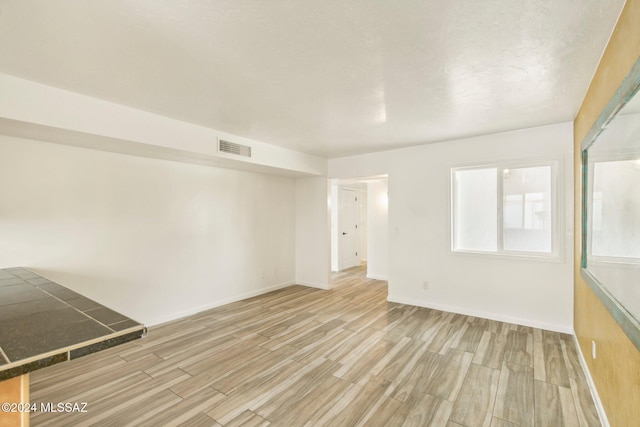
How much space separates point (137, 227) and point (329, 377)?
2951 millimetres

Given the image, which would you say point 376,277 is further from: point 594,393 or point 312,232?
point 594,393

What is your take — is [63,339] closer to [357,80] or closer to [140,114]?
[357,80]

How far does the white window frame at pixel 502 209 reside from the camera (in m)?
3.51

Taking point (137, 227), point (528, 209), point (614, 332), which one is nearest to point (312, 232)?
point (137, 227)

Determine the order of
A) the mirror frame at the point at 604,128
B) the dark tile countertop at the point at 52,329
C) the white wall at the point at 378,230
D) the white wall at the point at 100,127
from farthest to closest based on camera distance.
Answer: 1. the white wall at the point at 378,230
2. the white wall at the point at 100,127
3. the mirror frame at the point at 604,128
4. the dark tile countertop at the point at 52,329

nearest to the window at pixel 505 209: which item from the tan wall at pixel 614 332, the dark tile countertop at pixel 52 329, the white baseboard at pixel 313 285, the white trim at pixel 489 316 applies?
the white trim at pixel 489 316

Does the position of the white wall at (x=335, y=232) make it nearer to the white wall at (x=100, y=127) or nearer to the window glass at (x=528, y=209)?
the white wall at (x=100, y=127)

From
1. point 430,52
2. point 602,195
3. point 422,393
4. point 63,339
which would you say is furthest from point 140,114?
point 602,195

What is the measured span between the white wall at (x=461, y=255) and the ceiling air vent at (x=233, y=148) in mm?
2073

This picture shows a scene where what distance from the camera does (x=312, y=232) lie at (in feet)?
19.0

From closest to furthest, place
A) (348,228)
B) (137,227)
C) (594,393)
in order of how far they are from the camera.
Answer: (594,393) → (137,227) → (348,228)

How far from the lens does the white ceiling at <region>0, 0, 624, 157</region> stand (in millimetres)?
1545

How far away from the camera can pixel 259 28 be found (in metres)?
1.69

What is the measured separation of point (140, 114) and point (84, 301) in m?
2.13
